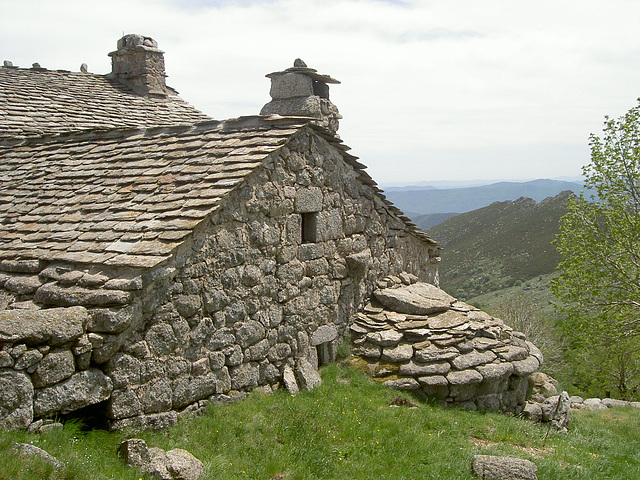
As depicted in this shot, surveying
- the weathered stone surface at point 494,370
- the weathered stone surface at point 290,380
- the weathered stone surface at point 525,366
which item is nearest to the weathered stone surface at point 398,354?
the weathered stone surface at point 494,370

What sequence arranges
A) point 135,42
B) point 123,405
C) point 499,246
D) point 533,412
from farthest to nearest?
1. point 499,246
2. point 135,42
3. point 533,412
4. point 123,405

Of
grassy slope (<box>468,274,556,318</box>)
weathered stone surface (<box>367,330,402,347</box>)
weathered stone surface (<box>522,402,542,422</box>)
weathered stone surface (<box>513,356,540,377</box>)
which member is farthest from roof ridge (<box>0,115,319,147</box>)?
grassy slope (<box>468,274,556,318</box>)

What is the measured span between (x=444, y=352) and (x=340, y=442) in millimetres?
2388

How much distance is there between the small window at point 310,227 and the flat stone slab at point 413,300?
1.82 m

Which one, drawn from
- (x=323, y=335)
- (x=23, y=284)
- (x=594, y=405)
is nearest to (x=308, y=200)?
(x=323, y=335)

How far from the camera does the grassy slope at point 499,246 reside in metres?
45.7

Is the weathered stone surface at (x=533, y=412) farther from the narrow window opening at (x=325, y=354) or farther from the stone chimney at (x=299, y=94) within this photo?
the stone chimney at (x=299, y=94)

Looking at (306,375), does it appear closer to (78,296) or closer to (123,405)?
(123,405)

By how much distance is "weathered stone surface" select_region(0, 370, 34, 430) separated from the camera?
4562 mm

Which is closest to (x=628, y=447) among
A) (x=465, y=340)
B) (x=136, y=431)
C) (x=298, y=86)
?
(x=465, y=340)

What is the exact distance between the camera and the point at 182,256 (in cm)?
595

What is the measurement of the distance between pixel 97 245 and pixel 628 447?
26.1ft

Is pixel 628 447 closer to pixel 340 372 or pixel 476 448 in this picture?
pixel 476 448

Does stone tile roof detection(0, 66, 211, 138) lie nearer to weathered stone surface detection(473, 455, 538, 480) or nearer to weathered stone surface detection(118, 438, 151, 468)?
weathered stone surface detection(118, 438, 151, 468)
